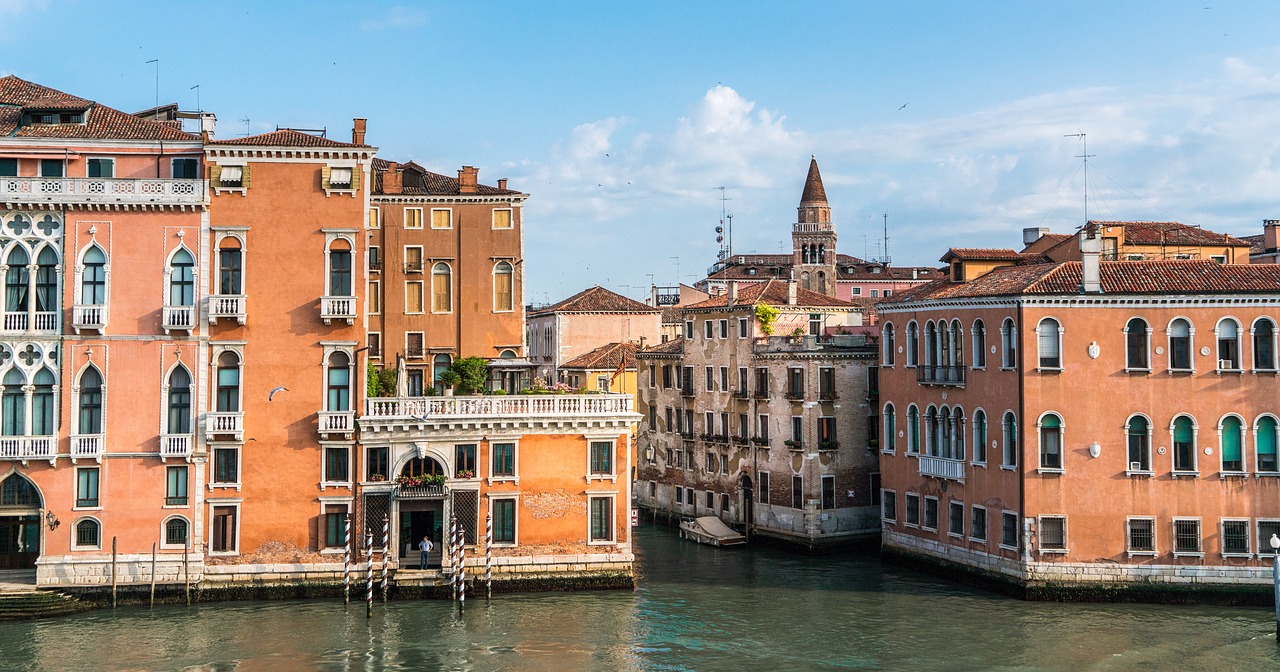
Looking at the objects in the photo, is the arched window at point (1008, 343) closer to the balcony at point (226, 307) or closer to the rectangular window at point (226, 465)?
the balcony at point (226, 307)

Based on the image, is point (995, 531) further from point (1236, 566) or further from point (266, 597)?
point (266, 597)

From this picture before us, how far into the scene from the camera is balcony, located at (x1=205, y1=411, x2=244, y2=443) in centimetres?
2781

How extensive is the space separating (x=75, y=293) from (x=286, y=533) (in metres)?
7.32

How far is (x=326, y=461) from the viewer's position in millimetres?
28594

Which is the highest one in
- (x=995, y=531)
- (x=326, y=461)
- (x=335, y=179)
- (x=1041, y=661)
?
(x=335, y=179)

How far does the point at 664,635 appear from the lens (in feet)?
85.1

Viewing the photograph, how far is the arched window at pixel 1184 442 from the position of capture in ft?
93.2

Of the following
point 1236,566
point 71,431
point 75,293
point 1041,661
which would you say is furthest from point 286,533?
point 1236,566

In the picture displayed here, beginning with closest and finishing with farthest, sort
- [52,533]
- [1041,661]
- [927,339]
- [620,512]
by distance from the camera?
[1041,661]
[52,533]
[620,512]
[927,339]

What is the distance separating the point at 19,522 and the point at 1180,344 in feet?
91.1

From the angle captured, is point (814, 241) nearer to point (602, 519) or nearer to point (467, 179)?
point (467, 179)

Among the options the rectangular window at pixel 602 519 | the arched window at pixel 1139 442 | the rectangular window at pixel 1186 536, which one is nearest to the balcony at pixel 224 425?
the rectangular window at pixel 602 519

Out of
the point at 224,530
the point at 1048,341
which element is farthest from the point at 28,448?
the point at 1048,341

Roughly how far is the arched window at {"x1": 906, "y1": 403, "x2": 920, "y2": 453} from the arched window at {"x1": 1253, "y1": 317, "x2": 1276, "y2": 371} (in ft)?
29.2
